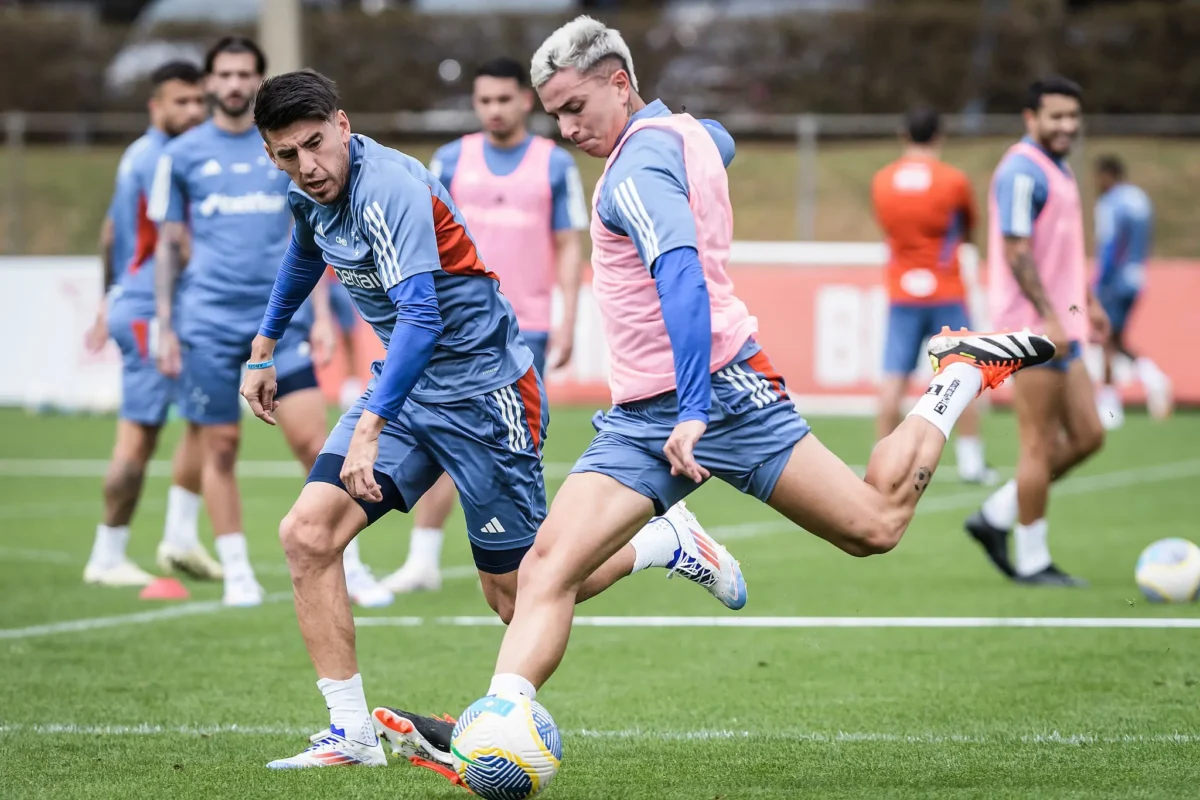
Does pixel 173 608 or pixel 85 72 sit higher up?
pixel 85 72

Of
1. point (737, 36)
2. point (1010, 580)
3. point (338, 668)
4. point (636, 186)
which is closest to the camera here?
point (636, 186)

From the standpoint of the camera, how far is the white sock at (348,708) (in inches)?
220

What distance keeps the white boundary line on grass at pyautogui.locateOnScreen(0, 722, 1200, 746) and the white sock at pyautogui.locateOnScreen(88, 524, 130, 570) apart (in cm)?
349

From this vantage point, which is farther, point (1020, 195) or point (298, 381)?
point (1020, 195)

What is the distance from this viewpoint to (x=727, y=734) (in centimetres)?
611

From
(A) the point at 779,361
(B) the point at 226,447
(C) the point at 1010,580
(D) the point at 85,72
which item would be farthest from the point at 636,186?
(D) the point at 85,72

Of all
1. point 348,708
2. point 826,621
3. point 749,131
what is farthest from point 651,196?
point 749,131

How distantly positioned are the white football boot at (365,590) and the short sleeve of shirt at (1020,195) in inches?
140

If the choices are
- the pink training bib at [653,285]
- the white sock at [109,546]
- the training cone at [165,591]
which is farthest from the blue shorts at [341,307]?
the pink training bib at [653,285]

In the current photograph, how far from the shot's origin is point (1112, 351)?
62.5ft

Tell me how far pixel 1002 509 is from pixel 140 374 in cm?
464

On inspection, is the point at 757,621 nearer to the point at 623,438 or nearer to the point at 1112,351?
the point at 623,438

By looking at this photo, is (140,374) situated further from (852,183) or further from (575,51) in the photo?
(852,183)

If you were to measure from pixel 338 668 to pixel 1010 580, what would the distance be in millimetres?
4870
